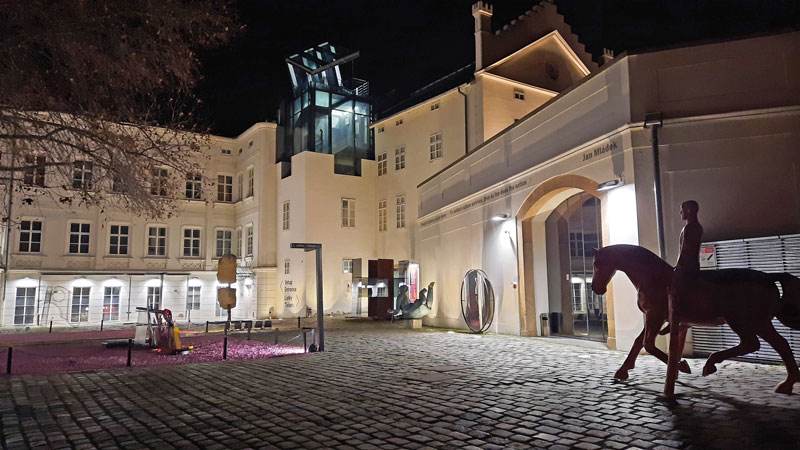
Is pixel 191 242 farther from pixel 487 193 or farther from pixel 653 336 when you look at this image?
pixel 653 336

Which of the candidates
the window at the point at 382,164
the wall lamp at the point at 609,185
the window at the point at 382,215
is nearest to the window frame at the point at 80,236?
the window at the point at 382,215

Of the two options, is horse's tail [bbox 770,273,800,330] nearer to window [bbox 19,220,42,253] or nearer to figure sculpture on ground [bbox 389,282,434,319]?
figure sculpture on ground [bbox 389,282,434,319]

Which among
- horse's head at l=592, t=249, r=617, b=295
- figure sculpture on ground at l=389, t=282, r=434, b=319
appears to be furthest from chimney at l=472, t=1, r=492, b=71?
horse's head at l=592, t=249, r=617, b=295

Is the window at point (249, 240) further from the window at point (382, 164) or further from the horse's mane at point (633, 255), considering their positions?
the horse's mane at point (633, 255)

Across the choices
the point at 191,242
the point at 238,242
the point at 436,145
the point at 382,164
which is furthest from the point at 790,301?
the point at 238,242

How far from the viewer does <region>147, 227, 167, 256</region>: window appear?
111 ft

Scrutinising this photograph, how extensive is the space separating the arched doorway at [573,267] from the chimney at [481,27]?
A: 1152 cm

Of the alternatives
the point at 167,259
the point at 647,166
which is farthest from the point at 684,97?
the point at 167,259

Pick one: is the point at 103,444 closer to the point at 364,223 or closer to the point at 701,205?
the point at 701,205

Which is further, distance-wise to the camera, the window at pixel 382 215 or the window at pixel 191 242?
the window at pixel 191 242

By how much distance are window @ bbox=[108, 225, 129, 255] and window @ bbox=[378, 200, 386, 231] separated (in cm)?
1606

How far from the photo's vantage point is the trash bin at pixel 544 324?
601 inches

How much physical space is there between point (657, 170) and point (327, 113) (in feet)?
81.9

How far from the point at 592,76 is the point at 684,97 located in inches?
90.7
